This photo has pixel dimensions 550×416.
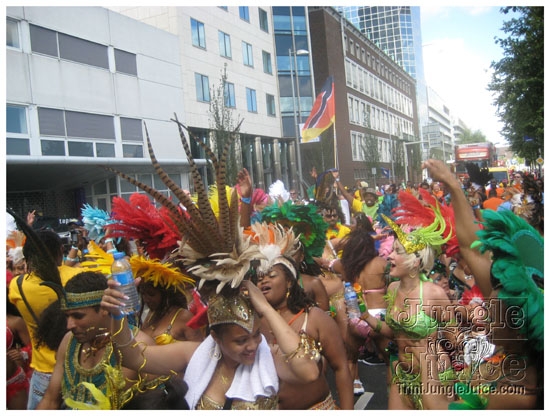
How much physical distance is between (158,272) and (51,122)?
15884mm

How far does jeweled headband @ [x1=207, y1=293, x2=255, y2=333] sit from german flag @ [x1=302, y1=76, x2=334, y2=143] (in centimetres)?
1313

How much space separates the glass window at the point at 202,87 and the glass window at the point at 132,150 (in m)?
4.88

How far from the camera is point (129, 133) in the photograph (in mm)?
18859

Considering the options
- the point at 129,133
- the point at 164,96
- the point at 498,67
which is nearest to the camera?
the point at 498,67

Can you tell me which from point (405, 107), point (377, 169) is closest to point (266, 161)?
point (377, 169)

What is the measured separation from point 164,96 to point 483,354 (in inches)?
786

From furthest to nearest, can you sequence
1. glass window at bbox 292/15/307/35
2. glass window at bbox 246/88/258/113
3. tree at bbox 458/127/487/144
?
tree at bbox 458/127/487/144
glass window at bbox 292/15/307/35
glass window at bbox 246/88/258/113

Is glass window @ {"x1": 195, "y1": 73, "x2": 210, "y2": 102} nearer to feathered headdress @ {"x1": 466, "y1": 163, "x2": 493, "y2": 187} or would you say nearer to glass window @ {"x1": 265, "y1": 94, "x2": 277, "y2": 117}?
glass window @ {"x1": 265, "y1": 94, "x2": 277, "y2": 117}

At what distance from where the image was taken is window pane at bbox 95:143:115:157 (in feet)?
58.6

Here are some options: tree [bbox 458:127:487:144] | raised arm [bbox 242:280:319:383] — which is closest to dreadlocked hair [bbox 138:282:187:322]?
raised arm [bbox 242:280:319:383]

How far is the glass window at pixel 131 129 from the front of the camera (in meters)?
18.6

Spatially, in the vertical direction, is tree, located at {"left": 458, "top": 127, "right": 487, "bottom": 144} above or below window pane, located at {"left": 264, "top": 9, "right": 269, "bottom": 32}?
below

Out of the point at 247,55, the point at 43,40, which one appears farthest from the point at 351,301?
the point at 247,55

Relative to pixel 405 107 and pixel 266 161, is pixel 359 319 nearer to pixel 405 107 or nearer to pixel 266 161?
pixel 266 161
